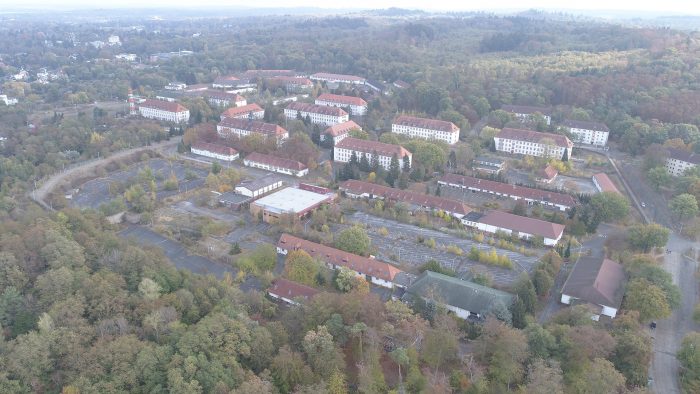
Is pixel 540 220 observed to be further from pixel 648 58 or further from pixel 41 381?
pixel 648 58

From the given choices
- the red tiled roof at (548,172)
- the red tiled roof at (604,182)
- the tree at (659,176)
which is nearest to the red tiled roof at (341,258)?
the red tiled roof at (548,172)

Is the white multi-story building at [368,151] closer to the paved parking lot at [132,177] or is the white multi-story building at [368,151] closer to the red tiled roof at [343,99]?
the paved parking lot at [132,177]

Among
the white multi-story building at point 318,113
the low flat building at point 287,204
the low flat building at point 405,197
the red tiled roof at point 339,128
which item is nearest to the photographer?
the low flat building at point 287,204

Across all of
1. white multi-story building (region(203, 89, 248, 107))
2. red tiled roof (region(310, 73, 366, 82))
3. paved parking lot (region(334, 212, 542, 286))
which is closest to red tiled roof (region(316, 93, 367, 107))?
white multi-story building (region(203, 89, 248, 107))

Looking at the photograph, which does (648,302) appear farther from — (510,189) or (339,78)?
(339,78)

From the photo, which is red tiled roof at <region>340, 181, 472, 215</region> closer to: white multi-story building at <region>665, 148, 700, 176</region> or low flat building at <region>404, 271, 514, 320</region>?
low flat building at <region>404, 271, 514, 320</region>

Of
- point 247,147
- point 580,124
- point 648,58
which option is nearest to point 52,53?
point 247,147
